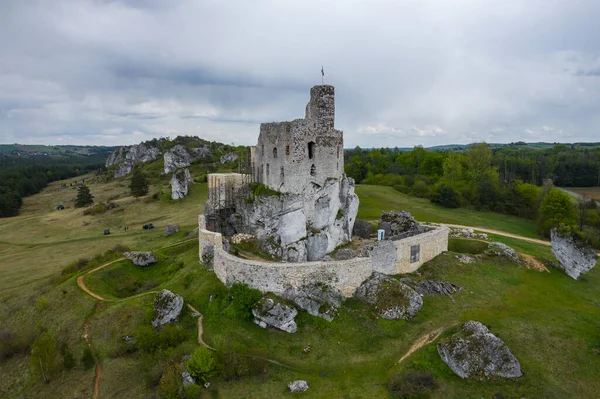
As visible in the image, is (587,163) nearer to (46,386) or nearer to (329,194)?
(329,194)

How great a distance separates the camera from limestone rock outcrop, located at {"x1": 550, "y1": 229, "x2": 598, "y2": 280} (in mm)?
27859

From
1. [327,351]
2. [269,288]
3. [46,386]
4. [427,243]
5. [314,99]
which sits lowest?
[46,386]

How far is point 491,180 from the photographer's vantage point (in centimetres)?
6394

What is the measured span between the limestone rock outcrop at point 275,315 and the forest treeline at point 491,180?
3772 cm

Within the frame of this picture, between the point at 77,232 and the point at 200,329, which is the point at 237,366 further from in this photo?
the point at 77,232

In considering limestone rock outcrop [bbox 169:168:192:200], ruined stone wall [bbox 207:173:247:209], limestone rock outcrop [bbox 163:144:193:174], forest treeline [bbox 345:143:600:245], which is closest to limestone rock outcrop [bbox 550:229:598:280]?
forest treeline [bbox 345:143:600:245]

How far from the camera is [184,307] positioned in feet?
81.6

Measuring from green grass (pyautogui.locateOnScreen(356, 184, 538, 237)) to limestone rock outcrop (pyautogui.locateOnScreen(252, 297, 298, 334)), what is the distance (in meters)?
23.9

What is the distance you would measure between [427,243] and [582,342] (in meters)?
11.2

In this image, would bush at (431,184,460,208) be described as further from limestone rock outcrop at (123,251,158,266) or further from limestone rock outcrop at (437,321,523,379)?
limestone rock outcrop at (123,251,158,266)

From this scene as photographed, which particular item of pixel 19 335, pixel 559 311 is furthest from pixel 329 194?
pixel 19 335

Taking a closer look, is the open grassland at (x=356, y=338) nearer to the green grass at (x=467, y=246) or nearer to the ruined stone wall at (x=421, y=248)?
the ruined stone wall at (x=421, y=248)

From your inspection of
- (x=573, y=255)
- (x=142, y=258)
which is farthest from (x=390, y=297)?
(x=142, y=258)

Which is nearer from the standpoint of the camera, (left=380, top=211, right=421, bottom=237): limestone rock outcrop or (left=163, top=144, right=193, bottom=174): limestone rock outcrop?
(left=380, top=211, right=421, bottom=237): limestone rock outcrop
